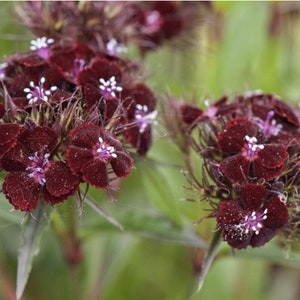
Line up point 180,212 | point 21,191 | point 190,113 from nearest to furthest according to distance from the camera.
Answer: point 21,191
point 190,113
point 180,212

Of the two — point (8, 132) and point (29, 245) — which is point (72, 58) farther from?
point (29, 245)

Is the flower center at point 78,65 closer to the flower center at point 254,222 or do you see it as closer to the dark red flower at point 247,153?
the dark red flower at point 247,153

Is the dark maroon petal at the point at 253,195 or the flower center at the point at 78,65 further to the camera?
the flower center at the point at 78,65

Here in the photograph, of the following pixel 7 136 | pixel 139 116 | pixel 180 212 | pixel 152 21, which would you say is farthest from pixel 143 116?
pixel 152 21

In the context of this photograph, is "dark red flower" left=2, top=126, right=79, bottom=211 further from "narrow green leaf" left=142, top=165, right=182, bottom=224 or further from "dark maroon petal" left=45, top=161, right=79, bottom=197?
"narrow green leaf" left=142, top=165, right=182, bottom=224

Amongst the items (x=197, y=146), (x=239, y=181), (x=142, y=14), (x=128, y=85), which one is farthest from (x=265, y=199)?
(x=142, y=14)

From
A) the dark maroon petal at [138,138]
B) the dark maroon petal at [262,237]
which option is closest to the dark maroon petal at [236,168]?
A: the dark maroon petal at [262,237]
